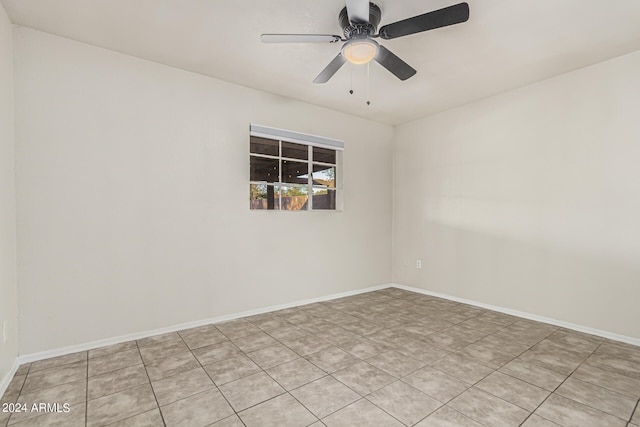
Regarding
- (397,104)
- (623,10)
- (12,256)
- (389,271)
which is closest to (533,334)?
(389,271)

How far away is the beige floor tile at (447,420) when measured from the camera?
68.7 inches

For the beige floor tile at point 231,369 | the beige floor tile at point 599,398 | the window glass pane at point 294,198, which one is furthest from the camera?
the window glass pane at point 294,198

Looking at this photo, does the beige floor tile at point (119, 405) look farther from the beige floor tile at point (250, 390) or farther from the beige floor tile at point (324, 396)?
the beige floor tile at point (324, 396)

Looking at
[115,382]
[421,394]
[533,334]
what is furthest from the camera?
[533,334]

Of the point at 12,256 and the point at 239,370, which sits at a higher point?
the point at 12,256

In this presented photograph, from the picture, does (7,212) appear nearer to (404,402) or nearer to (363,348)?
(363,348)

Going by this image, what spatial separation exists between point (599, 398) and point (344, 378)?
65.8 inches

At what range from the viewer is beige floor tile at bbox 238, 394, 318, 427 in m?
1.75

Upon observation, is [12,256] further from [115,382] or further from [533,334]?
[533,334]

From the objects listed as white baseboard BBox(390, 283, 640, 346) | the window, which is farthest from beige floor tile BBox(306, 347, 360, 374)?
white baseboard BBox(390, 283, 640, 346)

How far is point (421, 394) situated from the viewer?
6.73ft

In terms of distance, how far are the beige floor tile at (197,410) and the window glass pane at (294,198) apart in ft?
7.86

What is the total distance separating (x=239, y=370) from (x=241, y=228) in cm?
167

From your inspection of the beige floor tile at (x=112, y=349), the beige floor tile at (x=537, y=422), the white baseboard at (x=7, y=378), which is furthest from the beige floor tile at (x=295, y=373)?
the white baseboard at (x=7, y=378)
